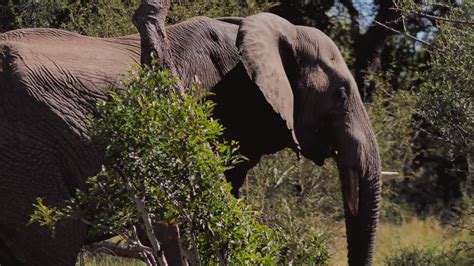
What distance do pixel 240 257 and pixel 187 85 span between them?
7.31 ft

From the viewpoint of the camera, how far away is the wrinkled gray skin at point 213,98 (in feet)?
23.3

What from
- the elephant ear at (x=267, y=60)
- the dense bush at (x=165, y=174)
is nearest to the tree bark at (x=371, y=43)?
the elephant ear at (x=267, y=60)

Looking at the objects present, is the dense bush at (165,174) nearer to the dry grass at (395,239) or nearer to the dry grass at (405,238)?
the dry grass at (395,239)

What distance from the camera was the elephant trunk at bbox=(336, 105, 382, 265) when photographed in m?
8.48

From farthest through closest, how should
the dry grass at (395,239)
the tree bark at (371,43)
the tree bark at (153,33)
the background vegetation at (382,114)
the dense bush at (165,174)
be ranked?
the tree bark at (371,43)
the dry grass at (395,239)
the background vegetation at (382,114)
the tree bark at (153,33)
the dense bush at (165,174)

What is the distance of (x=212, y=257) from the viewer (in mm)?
6398

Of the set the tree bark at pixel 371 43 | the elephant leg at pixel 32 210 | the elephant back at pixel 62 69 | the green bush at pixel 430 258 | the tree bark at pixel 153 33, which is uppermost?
the tree bark at pixel 153 33

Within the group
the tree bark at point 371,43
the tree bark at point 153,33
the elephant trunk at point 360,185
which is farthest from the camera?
the tree bark at point 371,43

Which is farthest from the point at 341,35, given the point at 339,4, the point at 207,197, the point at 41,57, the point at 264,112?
the point at 207,197

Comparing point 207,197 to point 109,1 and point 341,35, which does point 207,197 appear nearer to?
point 109,1

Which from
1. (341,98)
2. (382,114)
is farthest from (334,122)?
(382,114)

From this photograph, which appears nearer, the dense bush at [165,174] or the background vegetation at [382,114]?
the dense bush at [165,174]

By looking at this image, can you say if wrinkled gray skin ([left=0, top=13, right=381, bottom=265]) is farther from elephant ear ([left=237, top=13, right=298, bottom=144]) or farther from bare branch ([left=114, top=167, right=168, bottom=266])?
bare branch ([left=114, top=167, right=168, bottom=266])

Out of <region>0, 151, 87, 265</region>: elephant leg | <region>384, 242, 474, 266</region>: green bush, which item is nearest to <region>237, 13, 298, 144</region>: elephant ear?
<region>0, 151, 87, 265</region>: elephant leg
